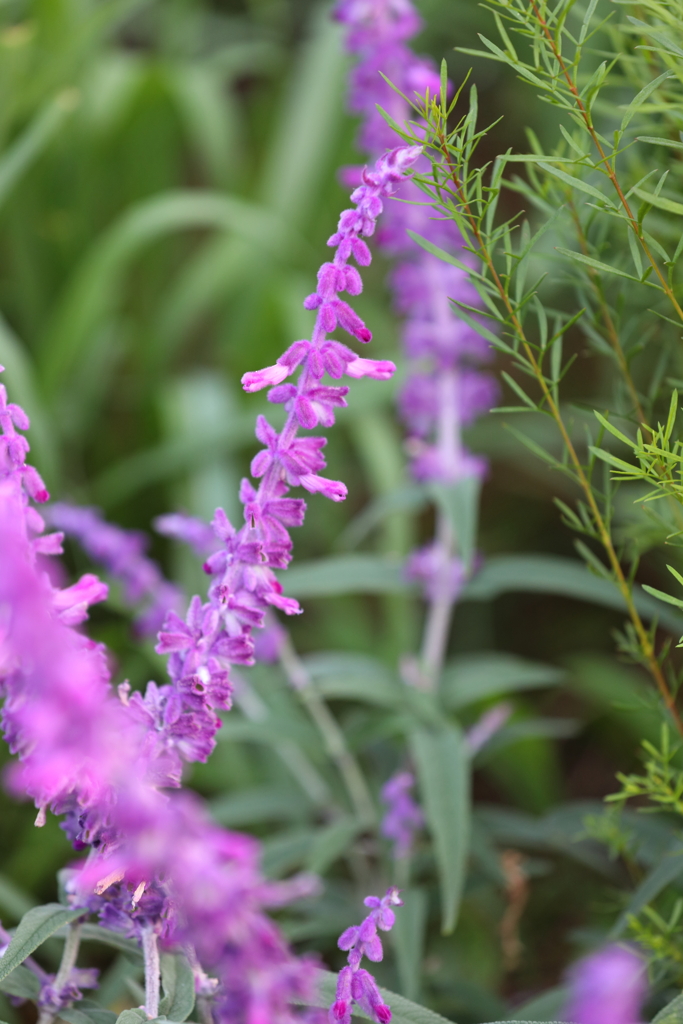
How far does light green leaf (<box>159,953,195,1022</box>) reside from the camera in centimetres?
49

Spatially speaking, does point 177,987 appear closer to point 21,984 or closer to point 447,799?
point 21,984

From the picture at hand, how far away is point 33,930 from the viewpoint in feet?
1.60

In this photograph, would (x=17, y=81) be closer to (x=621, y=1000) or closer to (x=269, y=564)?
(x=269, y=564)

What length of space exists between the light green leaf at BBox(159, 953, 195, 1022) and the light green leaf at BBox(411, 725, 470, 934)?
223 mm

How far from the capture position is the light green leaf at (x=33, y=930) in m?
0.47

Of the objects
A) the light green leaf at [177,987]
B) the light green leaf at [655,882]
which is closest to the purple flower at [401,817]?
the light green leaf at [655,882]

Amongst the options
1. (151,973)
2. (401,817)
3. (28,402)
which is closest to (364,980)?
(151,973)

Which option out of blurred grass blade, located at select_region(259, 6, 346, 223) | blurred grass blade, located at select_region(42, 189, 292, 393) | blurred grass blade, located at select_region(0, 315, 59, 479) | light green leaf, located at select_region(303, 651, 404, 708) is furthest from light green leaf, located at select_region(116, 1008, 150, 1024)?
blurred grass blade, located at select_region(259, 6, 346, 223)

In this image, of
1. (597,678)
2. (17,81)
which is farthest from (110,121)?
(597,678)

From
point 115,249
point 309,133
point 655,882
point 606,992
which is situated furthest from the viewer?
point 309,133

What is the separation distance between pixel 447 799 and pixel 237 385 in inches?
43.8

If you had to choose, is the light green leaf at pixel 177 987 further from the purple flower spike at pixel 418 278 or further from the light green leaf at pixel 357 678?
the purple flower spike at pixel 418 278

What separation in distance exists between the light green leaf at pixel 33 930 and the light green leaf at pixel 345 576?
45cm

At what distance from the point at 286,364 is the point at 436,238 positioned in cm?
57
